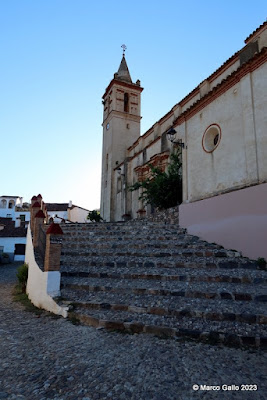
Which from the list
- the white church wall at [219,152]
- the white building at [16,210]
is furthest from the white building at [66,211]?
the white church wall at [219,152]

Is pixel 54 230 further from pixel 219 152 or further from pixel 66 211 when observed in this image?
pixel 66 211

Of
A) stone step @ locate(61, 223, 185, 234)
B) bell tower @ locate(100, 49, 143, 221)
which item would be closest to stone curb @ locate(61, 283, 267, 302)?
stone step @ locate(61, 223, 185, 234)

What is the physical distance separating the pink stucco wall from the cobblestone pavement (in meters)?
4.23

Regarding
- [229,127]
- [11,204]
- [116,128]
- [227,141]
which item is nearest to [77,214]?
[11,204]

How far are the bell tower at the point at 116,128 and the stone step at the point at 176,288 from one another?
18.2m

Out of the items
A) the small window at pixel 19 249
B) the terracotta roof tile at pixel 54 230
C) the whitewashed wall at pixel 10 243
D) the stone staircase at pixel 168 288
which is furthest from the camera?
the small window at pixel 19 249

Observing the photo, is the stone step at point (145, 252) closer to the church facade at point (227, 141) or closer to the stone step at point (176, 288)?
the church facade at point (227, 141)

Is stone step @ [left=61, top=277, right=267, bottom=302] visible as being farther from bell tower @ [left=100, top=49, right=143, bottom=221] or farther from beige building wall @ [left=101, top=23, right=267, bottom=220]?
bell tower @ [left=100, top=49, right=143, bottom=221]

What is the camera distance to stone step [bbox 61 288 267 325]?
416cm

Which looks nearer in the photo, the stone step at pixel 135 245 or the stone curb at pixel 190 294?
the stone curb at pixel 190 294

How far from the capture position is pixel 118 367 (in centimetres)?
304

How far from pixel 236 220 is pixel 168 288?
3671 millimetres

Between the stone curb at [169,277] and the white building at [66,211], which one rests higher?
the white building at [66,211]

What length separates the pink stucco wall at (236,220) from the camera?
692 centimetres
